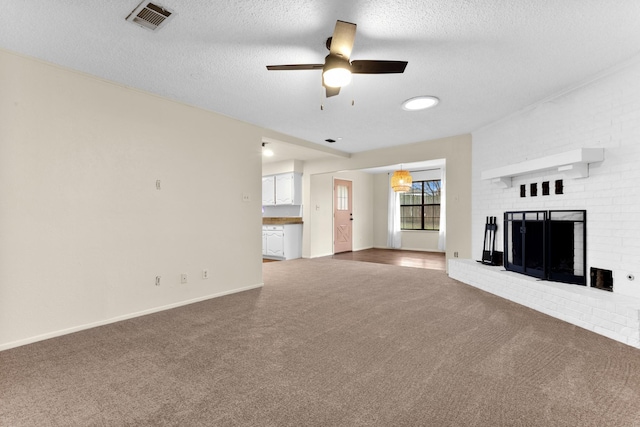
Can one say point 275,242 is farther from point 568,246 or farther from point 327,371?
point 568,246

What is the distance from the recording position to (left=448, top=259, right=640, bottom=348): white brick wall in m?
2.57

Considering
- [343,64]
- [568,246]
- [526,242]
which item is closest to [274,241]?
[526,242]

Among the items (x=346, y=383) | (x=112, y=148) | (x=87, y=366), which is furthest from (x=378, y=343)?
(x=112, y=148)

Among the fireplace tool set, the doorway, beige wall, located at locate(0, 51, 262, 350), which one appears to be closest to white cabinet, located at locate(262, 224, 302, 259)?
the doorway

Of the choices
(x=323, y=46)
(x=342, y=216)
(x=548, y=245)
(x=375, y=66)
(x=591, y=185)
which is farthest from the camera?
(x=342, y=216)

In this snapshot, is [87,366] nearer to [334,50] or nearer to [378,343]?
[378,343]

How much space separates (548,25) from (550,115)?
1.89 m

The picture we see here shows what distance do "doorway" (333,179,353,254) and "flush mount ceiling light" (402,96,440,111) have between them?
4.84 m

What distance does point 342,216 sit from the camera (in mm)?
8930

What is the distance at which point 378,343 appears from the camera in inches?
101

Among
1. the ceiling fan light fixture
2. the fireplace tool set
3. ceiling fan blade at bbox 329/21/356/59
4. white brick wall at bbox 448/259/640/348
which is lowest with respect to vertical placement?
white brick wall at bbox 448/259/640/348

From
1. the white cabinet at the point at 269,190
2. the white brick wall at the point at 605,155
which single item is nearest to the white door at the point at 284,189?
the white cabinet at the point at 269,190

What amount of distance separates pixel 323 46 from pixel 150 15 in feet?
4.24

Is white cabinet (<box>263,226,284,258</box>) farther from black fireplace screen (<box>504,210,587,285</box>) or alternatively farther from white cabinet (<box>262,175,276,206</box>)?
black fireplace screen (<box>504,210,587,285</box>)
